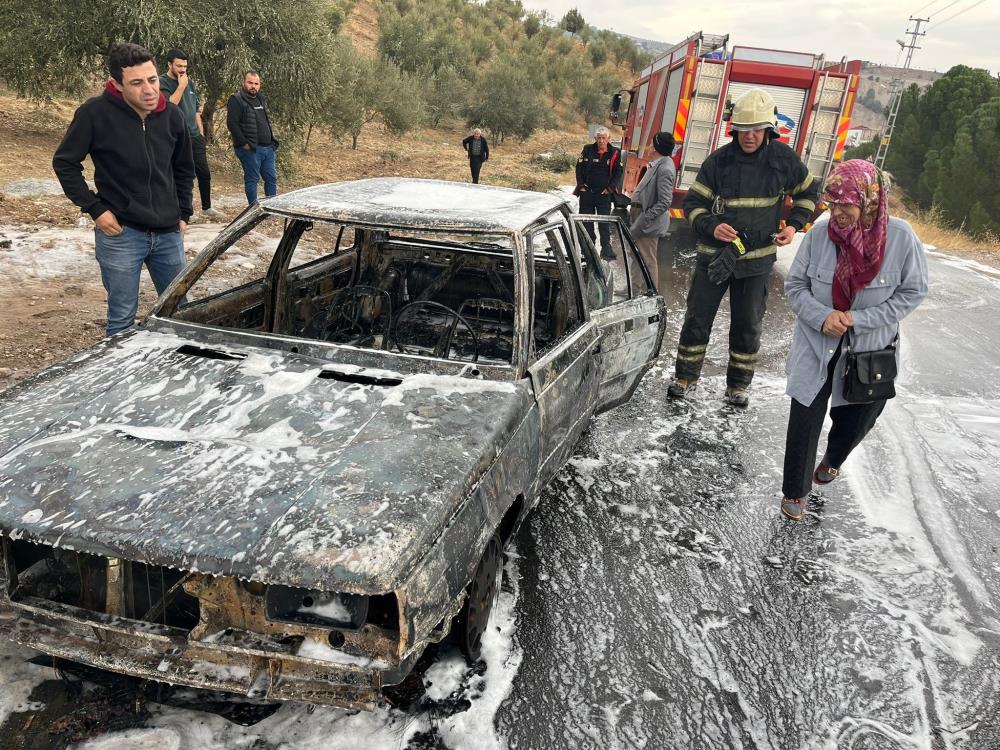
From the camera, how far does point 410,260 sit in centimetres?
443

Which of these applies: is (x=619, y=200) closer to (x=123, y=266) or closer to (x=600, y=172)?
(x=600, y=172)

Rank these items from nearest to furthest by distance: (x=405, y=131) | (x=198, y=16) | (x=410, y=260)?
1. (x=410, y=260)
2. (x=198, y=16)
3. (x=405, y=131)

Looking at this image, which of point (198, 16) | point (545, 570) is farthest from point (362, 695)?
point (198, 16)

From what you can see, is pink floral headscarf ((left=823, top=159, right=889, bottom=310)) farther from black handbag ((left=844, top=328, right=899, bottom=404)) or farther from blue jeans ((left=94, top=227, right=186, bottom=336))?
blue jeans ((left=94, top=227, right=186, bottom=336))

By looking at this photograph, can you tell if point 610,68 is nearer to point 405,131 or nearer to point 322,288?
point 405,131

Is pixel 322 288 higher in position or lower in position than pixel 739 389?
higher

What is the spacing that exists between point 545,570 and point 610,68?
4160cm

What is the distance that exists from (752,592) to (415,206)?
2251 mm

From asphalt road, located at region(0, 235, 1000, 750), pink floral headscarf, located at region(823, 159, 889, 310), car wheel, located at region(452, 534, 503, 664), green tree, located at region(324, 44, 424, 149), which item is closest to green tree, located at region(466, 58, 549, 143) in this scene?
green tree, located at region(324, 44, 424, 149)

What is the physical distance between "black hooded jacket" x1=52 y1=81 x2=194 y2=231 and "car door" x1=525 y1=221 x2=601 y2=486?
2.10 m

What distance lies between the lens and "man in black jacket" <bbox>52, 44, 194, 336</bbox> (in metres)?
3.61

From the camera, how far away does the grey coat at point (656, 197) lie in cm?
696

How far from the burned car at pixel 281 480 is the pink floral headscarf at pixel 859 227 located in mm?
1197

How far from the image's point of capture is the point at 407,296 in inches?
171
